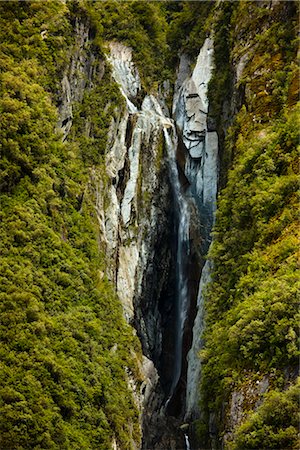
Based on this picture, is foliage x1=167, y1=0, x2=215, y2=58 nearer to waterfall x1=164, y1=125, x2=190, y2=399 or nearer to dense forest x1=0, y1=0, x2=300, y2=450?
dense forest x1=0, y1=0, x2=300, y2=450

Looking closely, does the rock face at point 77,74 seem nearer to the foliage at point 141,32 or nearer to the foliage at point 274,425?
the foliage at point 141,32

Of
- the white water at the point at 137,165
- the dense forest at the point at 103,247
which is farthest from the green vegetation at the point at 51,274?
the white water at the point at 137,165

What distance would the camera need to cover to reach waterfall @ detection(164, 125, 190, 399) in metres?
29.9

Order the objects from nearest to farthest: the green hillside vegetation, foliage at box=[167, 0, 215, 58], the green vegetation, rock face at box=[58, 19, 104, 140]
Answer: the green hillside vegetation
the green vegetation
rock face at box=[58, 19, 104, 140]
foliage at box=[167, 0, 215, 58]

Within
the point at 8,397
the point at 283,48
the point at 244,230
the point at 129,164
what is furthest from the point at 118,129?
the point at 8,397

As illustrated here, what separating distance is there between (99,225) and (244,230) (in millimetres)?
8062

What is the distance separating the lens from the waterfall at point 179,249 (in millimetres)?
29922

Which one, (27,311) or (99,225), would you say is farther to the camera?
(99,225)

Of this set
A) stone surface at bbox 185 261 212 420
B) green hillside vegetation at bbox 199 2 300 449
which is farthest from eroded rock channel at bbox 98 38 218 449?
green hillside vegetation at bbox 199 2 300 449

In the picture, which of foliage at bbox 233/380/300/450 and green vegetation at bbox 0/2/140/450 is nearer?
foliage at bbox 233/380/300/450

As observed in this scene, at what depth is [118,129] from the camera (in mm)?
30359

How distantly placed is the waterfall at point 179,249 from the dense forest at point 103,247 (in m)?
3.92

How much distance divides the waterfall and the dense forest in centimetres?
392

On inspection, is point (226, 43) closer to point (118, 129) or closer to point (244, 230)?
point (118, 129)
